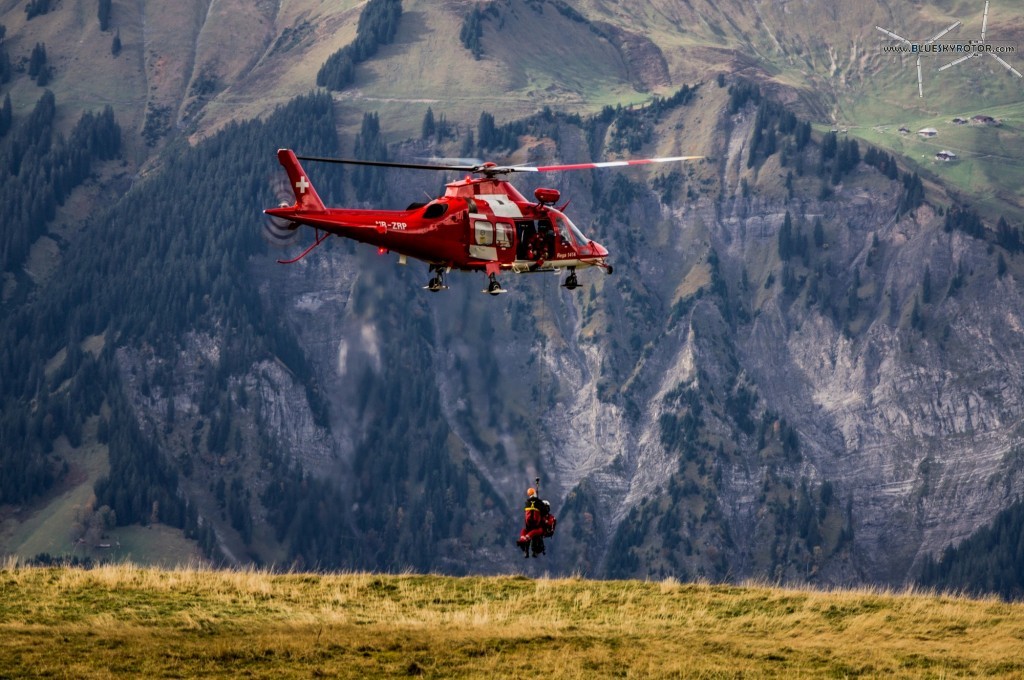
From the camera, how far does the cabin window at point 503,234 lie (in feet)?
279

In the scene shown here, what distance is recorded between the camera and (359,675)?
54.9 m

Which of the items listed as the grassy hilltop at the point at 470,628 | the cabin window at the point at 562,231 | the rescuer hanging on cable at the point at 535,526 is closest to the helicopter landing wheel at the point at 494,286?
the cabin window at the point at 562,231

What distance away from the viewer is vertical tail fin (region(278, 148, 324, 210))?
82875 mm

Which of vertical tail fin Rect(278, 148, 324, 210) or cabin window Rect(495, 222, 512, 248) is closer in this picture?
vertical tail fin Rect(278, 148, 324, 210)

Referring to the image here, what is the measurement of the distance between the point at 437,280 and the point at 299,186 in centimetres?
808

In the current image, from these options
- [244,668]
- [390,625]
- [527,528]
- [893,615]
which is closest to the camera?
Answer: [244,668]

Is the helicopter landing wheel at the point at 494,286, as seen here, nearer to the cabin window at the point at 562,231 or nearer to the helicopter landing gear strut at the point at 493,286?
the helicopter landing gear strut at the point at 493,286

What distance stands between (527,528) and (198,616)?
57.1ft

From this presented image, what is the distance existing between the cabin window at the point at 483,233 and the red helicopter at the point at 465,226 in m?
0.05

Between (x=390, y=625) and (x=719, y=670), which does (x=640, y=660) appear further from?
(x=390, y=625)

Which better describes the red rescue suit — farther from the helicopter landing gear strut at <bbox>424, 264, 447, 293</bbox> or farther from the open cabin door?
the open cabin door

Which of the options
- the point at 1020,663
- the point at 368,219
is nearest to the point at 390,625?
the point at 1020,663

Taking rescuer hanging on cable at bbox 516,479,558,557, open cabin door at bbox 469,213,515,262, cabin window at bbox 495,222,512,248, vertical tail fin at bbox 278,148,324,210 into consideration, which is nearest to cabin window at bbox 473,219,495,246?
open cabin door at bbox 469,213,515,262

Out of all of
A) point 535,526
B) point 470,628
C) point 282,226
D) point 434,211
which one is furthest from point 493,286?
point 470,628
